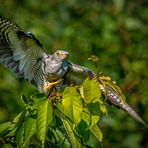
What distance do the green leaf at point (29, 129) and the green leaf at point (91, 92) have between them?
252 mm

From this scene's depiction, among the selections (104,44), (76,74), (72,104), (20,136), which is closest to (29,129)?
(20,136)

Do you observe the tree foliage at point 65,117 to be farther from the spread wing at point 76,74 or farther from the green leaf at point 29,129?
the spread wing at point 76,74

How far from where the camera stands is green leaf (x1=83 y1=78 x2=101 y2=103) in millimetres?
2639

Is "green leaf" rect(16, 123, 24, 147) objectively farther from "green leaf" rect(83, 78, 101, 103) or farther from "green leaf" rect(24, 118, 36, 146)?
"green leaf" rect(83, 78, 101, 103)

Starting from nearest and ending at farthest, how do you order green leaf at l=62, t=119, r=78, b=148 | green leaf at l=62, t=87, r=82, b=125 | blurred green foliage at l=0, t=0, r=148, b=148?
green leaf at l=62, t=87, r=82, b=125
green leaf at l=62, t=119, r=78, b=148
blurred green foliage at l=0, t=0, r=148, b=148

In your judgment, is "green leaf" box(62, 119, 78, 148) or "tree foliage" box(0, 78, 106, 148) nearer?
"tree foliage" box(0, 78, 106, 148)

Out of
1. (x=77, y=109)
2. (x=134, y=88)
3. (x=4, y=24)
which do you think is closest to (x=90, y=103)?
(x=77, y=109)

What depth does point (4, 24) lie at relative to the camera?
3473 millimetres

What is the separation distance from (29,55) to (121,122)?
2313 mm

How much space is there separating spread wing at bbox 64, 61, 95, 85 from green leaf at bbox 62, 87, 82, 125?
894 mm

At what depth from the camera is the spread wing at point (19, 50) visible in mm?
3518

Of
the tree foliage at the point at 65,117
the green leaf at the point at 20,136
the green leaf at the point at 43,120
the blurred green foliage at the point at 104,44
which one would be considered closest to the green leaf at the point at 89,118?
the tree foliage at the point at 65,117

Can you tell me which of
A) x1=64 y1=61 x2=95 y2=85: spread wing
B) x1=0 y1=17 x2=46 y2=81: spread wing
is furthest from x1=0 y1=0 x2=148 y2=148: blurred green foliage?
x1=64 y1=61 x2=95 y2=85: spread wing

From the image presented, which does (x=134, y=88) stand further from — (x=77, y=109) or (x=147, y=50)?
(x=77, y=109)
